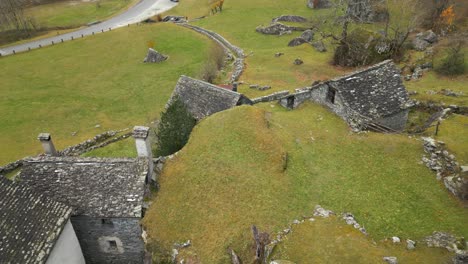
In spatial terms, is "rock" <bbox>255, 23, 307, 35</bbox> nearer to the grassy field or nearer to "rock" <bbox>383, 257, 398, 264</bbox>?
the grassy field

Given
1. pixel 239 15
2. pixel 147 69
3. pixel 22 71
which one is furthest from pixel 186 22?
pixel 22 71

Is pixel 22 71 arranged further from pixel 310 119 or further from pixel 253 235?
pixel 253 235

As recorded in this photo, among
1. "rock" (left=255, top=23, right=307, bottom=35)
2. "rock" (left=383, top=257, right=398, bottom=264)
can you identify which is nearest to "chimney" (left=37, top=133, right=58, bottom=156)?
"rock" (left=383, top=257, right=398, bottom=264)

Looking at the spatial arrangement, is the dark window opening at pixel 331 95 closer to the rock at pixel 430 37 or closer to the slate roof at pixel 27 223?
the slate roof at pixel 27 223

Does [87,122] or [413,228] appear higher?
[413,228]

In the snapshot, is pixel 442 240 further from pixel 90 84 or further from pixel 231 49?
pixel 90 84

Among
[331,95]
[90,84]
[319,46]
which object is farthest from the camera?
[319,46]

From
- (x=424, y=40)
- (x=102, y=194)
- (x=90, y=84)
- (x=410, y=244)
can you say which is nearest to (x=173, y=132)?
(x=102, y=194)

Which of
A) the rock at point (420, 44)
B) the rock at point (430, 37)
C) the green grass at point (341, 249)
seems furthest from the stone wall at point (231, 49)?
the green grass at point (341, 249)
